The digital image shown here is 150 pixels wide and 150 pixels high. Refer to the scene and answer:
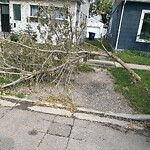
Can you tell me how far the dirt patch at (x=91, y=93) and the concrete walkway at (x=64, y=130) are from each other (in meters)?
0.41

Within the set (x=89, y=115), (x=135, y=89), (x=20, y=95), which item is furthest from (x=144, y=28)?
(x=20, y=95)

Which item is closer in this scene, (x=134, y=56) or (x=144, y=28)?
(x=134, y=56)

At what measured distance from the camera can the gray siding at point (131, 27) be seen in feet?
37.7

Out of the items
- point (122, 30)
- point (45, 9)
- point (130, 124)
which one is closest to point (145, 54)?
point (122, 30)

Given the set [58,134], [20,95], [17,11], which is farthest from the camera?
[17,11]

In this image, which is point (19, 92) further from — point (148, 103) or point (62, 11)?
point (62, 11)

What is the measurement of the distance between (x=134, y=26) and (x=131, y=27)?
169 millimetres

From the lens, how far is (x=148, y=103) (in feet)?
16.9

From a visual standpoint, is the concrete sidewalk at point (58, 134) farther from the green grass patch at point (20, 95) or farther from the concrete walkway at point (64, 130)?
the green grass patch at point (20, 95)

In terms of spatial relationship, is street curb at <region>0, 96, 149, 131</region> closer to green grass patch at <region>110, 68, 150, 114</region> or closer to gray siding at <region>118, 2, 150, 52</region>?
green grass patch at <region>110, 68, 150, 114</region>

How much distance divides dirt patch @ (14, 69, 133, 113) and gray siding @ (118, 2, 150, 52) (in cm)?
582

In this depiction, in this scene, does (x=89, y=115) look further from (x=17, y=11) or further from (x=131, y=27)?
(x=17, y=11)

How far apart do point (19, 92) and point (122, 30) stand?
8417mm

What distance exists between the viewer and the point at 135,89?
607 centimetres
